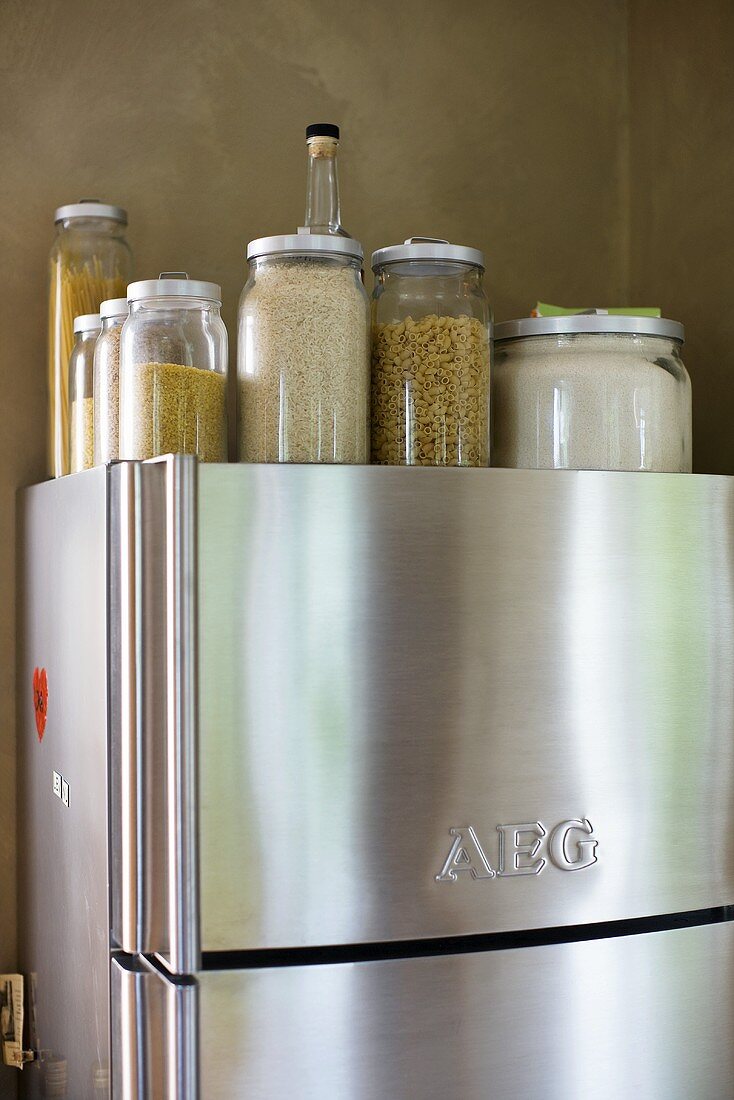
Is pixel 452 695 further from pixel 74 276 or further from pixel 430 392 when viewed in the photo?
pixel 74 276

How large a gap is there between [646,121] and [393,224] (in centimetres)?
39

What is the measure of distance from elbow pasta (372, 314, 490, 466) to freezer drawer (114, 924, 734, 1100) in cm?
43

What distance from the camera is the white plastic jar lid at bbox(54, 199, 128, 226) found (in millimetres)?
1288

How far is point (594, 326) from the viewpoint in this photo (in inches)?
42.8

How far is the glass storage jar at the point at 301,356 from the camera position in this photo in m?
0.99

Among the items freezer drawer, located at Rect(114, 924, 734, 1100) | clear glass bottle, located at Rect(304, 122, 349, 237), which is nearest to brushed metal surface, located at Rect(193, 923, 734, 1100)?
freezer drawer, located at Rect(114, 924, 734, 1100)

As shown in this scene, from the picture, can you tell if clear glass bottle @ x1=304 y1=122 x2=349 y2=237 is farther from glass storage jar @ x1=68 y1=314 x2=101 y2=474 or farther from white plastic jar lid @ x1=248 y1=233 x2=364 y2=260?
glass storage jar @ x1=68 y1=314 x2=101 y2=474

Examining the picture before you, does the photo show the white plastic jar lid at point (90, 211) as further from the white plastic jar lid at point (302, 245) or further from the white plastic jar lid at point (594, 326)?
the white plastic jar lid at point (594, 326)

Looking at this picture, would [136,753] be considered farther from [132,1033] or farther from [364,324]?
[364,324]

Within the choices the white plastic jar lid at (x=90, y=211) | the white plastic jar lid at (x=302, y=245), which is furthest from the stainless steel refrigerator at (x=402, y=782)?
the white plastic jar lid at (x=90, y=211)

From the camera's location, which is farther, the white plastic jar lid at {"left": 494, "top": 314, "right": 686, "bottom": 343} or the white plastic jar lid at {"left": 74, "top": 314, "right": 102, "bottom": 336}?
the white plastic jar lid at {"left": 74, "top": 314, "right": 102, "bottom": 336}

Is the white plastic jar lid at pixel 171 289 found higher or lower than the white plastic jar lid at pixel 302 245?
lower

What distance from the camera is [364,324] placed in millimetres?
1025

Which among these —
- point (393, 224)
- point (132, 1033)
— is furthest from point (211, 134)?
point (132, 1033)
